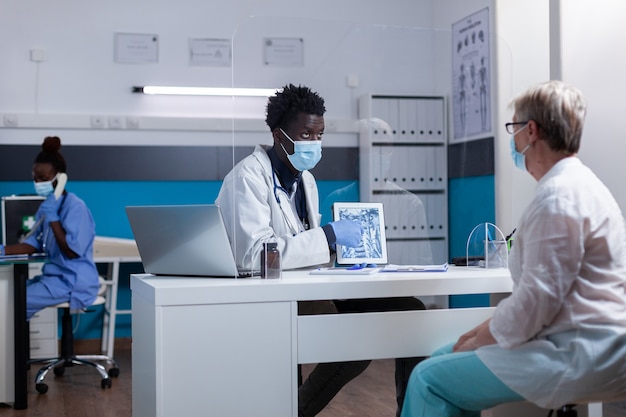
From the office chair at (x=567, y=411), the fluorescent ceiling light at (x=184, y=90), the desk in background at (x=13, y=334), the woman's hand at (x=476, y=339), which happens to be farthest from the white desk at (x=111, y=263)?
the office chair at (x=567, y=411)

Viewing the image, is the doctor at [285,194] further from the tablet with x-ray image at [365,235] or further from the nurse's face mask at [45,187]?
the nurse's face mask at [45,187]

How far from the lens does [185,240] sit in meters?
2.48

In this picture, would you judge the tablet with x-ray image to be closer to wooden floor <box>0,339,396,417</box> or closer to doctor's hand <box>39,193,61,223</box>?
wooden floor <box>0,339,396,417</box>

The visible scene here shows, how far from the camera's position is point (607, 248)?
192 cm

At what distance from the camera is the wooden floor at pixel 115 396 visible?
3051 mm

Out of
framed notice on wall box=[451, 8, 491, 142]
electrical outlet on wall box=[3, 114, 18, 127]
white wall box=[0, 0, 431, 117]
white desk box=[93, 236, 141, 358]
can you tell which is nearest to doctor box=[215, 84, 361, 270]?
framed notice on wall box=[451, 8, 491, 142]

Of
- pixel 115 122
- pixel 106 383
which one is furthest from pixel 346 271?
pixel 115 122

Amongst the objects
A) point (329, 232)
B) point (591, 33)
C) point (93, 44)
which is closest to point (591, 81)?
point (591, 33)

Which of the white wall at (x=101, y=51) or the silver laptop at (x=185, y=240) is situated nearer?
the silver laptop at (x=185, y=240)

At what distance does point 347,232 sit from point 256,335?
0.62 m

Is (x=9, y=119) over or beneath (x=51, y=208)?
over

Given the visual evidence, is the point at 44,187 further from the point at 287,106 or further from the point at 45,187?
the point at 287,106

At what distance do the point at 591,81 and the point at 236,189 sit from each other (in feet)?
6.27

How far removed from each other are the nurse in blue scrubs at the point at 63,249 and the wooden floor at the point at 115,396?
0.49 meters
